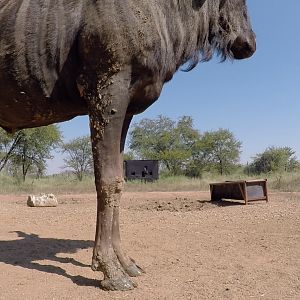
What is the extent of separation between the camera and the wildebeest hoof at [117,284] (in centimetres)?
395

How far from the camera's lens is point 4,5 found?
4.22 meters

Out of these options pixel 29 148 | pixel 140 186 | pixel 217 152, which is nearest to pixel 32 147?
pixel 29 148

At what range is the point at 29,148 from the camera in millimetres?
40938

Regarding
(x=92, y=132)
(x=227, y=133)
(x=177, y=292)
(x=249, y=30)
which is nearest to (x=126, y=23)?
(x=92, y=132)

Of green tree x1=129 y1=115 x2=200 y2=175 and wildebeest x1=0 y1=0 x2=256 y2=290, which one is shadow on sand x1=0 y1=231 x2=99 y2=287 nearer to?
wildebeest x1=0 y1=0 x2=256 y2=290

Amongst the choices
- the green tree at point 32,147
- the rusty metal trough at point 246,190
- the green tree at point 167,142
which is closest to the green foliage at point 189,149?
the green tree at point 167,142

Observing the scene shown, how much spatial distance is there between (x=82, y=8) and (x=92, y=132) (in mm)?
1167

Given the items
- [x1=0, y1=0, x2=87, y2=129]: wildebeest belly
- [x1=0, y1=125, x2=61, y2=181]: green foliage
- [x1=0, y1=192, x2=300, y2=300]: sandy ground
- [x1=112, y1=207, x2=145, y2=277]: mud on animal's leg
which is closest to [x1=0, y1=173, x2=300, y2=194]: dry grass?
[x1=0, y1=125, x2=61, y2=181]: green foliage

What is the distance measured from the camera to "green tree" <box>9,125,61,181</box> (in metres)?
39.4

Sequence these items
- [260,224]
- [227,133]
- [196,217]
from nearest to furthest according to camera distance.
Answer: [260,224] < [196,217] < [227,133]

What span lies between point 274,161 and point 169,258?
2149 inches

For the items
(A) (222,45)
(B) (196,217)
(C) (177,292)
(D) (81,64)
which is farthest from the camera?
(B) (196,217)

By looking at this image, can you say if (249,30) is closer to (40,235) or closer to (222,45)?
(222,45)

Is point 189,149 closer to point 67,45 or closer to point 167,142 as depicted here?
point 167,142
